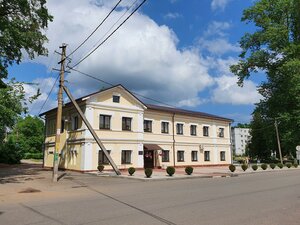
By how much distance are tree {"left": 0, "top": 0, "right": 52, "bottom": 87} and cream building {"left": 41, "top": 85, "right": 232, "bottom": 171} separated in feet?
26.3

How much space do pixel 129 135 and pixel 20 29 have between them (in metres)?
15.1

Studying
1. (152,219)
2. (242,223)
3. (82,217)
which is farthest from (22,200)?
(242,223)

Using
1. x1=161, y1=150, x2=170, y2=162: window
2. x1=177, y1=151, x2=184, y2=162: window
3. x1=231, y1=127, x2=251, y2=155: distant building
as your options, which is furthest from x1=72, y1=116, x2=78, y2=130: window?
x1=231, y1=127, x2=251, y2=155: distant building

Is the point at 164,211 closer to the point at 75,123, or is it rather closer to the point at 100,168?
the point at 100,168

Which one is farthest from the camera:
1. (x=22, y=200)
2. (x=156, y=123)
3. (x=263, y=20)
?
(x=263, y=20)

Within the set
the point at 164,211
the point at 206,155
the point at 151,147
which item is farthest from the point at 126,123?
the point at 164,211

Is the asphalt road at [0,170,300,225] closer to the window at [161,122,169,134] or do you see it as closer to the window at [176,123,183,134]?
the window at [161,122,169,134]

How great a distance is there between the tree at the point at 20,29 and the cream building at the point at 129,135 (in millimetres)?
8006

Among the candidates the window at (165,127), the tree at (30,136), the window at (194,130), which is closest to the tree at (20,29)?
the window at (165,127)

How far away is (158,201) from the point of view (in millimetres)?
12023

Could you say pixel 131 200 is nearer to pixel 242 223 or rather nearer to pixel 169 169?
pixel 242 223

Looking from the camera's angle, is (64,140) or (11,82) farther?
(64,140)

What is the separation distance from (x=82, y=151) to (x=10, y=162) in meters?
22.8

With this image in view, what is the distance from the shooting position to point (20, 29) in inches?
894
